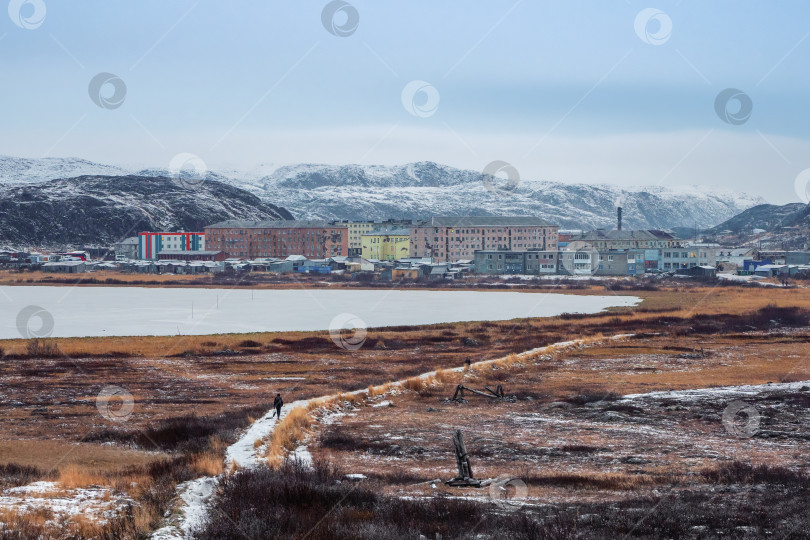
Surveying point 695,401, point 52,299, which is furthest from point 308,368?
point 52,299

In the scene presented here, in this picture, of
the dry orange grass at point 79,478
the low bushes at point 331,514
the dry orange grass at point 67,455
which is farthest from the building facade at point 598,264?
the low bushes at point 331,514

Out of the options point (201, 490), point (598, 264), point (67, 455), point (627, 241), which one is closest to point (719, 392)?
point (201, 490)

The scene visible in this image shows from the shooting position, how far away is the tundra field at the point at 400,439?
14.3 m

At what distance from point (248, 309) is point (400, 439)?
209ft

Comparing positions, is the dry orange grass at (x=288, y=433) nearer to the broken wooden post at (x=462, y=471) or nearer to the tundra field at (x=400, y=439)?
the tundra field at (x=400, y=439)

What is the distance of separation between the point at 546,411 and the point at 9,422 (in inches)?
759

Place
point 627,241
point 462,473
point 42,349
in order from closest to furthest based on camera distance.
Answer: point 462,473 → point 42,349 → point 627,241

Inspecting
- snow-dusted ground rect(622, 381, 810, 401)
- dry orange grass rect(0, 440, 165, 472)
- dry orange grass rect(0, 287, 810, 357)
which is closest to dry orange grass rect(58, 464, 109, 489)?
dry orange grass rect(0, 440, 165, 472)

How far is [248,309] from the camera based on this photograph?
86188 mm

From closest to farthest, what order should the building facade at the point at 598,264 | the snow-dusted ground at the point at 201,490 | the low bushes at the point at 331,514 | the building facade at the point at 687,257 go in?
the low bushes at the point at 331,514
the snow-dusted ground at the point at 201,490
the building facade at the point at 598,264
the building facade at the point at 687,257

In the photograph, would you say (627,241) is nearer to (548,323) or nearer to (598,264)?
(598,264)

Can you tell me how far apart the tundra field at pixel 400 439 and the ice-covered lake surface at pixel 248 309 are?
11170 millimetres

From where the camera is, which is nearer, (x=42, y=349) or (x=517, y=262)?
(x=42, y=349)

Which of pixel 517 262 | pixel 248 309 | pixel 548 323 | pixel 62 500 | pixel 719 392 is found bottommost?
pixel 548 323
